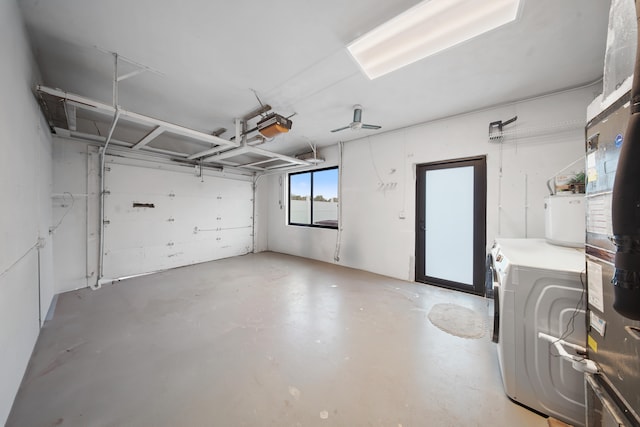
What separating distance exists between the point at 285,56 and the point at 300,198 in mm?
3896

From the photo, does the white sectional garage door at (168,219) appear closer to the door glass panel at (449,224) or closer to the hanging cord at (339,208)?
the hanging cord at (339,208)

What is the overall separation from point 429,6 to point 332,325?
285cm

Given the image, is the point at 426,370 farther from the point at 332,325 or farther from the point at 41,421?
the point at 41,421

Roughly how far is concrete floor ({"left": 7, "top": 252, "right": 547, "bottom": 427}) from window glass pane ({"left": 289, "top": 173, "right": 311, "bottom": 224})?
2.80 metres

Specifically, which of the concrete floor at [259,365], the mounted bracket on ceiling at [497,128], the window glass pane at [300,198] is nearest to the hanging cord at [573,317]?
the concrete floor at [259,365]

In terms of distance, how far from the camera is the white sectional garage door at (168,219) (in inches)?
145

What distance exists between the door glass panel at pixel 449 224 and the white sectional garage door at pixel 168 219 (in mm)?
4414

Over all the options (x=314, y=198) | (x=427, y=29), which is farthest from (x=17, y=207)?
(x=314, y=198)

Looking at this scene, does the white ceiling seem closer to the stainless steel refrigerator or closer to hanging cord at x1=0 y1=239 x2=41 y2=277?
the stainless steel refrigerator

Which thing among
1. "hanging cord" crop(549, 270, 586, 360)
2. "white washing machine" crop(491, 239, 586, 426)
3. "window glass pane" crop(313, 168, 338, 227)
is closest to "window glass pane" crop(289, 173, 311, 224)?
"window glass pane" crop(313, 168, 338, 227)

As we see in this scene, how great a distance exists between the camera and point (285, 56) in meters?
1.99

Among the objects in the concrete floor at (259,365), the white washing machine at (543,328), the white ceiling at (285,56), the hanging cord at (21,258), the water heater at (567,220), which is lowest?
the concrete floor at (259,365)

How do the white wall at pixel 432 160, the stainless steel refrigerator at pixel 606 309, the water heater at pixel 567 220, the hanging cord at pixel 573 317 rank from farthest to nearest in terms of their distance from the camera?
the white wall at pixel 432 160, the water heater at pixel 567 220, the hanging cord at pixel 573 317, the stainless steel refrigerator at pixel 606 309

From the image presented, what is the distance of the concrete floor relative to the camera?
133 centimetres
